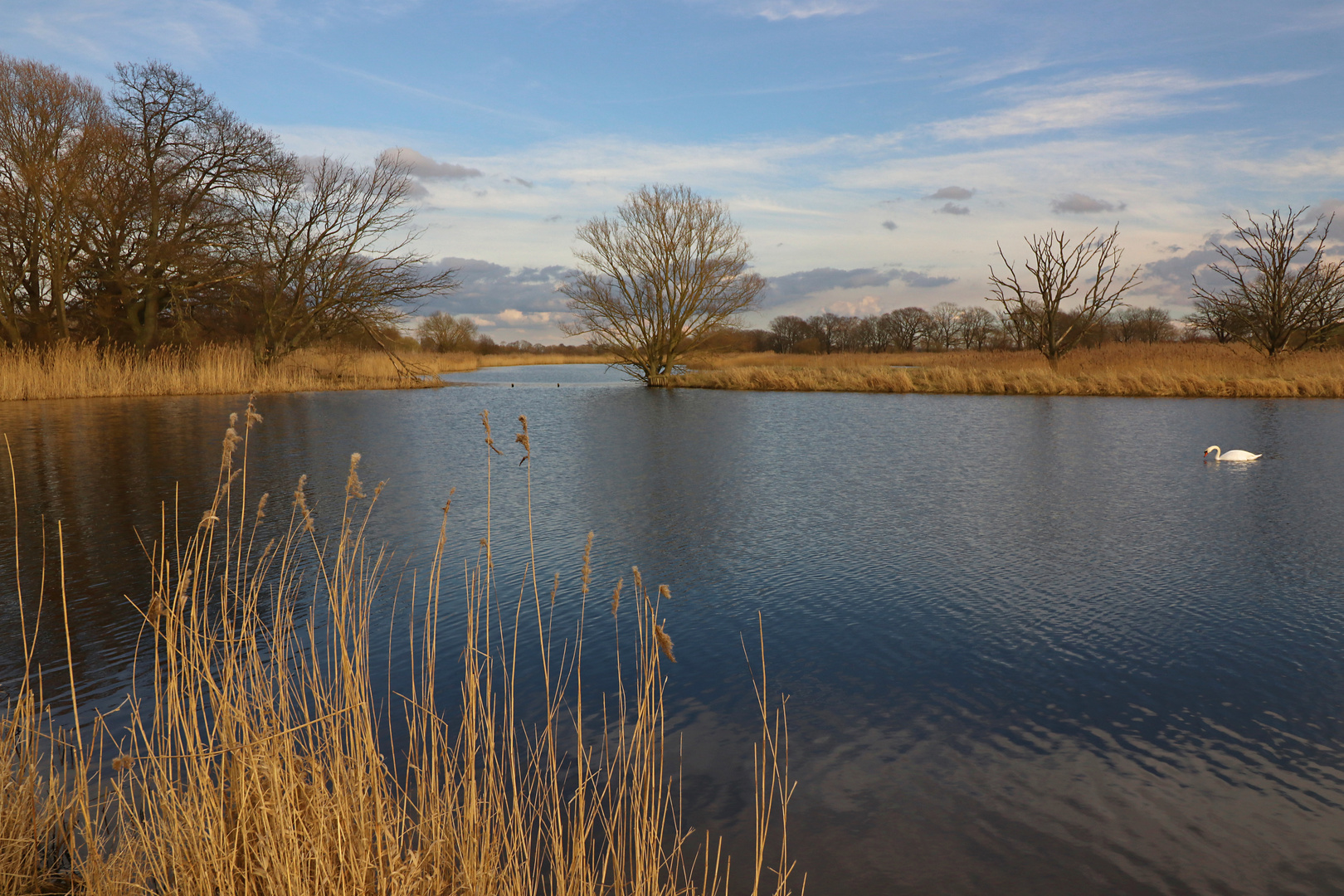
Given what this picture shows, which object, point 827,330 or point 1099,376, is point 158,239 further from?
point 827,330

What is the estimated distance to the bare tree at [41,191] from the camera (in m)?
19.7

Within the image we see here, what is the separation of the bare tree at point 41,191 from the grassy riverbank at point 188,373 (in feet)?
5.57

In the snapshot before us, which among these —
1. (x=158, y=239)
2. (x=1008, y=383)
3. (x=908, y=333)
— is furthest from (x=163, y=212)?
(x=908, y=333)

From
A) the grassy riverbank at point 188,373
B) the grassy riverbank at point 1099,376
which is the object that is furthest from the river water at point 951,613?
the grassy riverbank at point 1099,376

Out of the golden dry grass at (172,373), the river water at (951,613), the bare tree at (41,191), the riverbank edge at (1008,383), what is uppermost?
the bare tree at (41,191)

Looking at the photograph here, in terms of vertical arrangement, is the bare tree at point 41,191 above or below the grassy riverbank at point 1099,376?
above

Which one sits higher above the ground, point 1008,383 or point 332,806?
point 1008,383

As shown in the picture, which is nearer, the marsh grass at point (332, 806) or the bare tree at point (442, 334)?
the marsh grass at point (332, 806)

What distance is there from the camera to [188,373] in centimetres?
2175

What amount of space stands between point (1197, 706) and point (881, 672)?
135 centimetres

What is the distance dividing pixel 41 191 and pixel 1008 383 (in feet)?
84.0

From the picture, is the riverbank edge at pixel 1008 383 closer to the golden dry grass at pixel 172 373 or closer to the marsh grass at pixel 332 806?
the golden dry grass at pixel 172 373

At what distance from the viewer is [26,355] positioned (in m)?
19.5

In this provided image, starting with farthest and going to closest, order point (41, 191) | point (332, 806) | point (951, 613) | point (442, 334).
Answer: point (442, 334) < point (41, 191) < point (951, 613) < point (332, 806)
